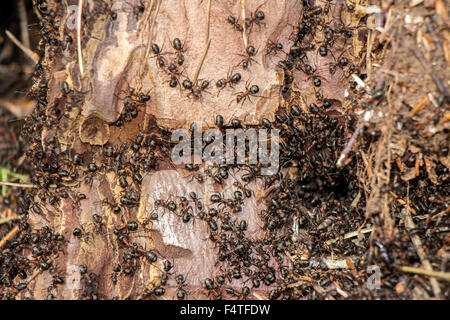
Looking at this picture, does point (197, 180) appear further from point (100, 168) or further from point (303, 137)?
point (303, 137)

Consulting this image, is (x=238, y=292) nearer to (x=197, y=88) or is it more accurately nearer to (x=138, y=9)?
(x=197, y=88)

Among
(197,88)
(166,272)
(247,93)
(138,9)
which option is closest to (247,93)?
(247,93)

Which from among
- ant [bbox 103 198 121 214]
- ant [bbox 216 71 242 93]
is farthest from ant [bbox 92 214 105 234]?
ant [bbox 216 71 242 93]

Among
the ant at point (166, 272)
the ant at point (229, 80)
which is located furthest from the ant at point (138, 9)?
the ant at point (166, 272)

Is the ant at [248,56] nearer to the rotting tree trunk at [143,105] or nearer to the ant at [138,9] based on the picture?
the rotting tree trunk at [143,105]

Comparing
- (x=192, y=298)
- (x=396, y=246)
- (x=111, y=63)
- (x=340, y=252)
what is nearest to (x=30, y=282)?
(x=192, y=298)

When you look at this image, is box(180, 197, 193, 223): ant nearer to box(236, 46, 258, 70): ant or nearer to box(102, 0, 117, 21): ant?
box(236, 46, 258, 70): ant
